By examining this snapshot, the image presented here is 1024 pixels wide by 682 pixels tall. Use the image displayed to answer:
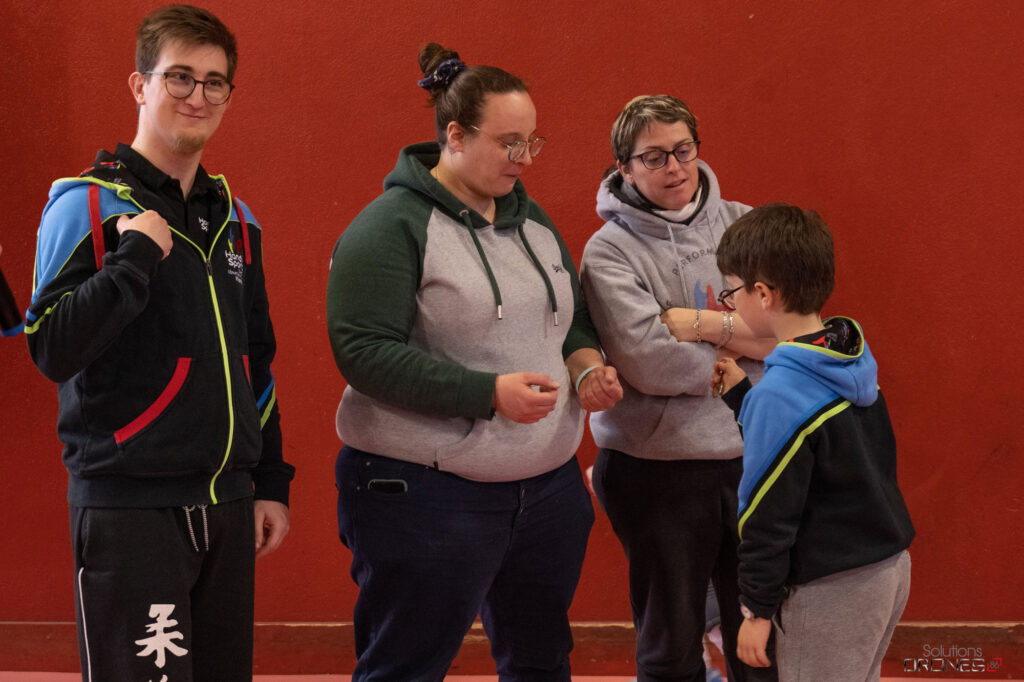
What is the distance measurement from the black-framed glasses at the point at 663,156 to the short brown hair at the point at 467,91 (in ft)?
1.06

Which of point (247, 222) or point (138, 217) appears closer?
point (138, 217)

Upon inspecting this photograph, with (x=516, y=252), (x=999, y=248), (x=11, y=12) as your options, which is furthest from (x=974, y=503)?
(x=11, y=12)

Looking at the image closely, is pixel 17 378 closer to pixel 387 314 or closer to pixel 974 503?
pixel 387 314

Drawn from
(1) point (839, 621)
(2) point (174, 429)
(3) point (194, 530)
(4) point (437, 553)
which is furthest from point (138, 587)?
(1) point (839, 621)

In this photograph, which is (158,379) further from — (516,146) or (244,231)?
(516,146)

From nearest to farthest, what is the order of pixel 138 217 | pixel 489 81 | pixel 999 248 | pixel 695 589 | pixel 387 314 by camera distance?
pixel 138 217
pixel 387 314
pixel 489 81
pixel 695 589
pixel 999 248

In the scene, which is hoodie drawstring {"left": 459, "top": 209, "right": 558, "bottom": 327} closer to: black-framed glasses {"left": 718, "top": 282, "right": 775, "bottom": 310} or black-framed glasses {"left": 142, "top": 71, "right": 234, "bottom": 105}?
black-framed glasses {"left": 718, "top": 282, "right": 775, "bottom": 310}

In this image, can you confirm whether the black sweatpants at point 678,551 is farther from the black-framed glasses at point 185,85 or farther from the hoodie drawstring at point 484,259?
A: the black-framed glasses at point 185,85

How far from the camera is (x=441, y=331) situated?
1.70 metres

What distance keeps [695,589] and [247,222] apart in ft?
3.74

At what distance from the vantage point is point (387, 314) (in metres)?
1.64

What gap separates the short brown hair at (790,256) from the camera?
5.10 ft

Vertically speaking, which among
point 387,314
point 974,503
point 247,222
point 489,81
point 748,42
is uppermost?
point 748,42

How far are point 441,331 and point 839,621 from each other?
2.66 ft
